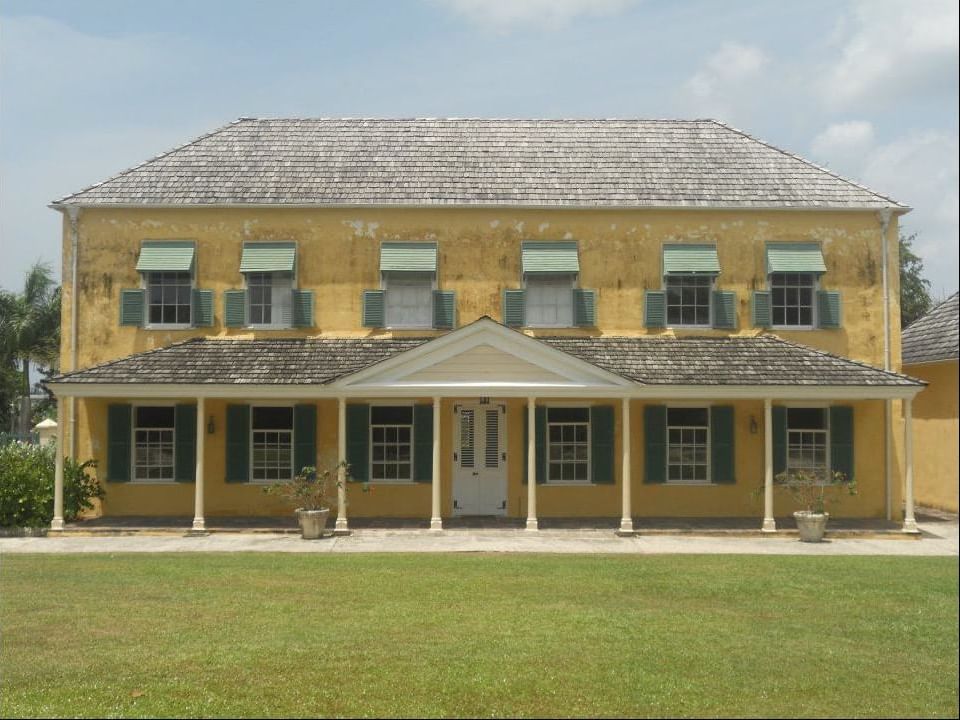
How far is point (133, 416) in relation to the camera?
1819 centimetres

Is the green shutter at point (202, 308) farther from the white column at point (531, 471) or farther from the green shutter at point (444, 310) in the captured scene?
the white column at point (531, 471)

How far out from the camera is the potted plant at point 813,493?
52.1 feet

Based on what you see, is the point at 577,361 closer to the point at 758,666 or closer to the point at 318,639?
the point at 318,639

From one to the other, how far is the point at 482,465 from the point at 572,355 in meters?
3.21

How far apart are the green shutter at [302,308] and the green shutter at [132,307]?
3.02 m

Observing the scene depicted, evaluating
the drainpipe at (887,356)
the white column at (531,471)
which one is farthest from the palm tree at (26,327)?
the drainpipe at (887,356)

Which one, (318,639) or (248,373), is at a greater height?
(248,373)

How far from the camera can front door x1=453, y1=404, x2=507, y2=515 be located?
60.4 feet

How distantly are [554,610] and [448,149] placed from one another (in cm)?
1246

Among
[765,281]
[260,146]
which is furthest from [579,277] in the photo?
[260,146]

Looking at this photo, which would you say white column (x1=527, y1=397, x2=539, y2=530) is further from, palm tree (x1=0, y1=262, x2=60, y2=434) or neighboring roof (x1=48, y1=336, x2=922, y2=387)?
palm tree (x1=0, y1=262, x2=60, y2=434)

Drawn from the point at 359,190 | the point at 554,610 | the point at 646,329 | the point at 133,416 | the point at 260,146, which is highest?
the point at 260,146

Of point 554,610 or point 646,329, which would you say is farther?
point 646,329

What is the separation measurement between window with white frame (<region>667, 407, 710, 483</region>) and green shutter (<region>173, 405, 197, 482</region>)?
9107 mm
